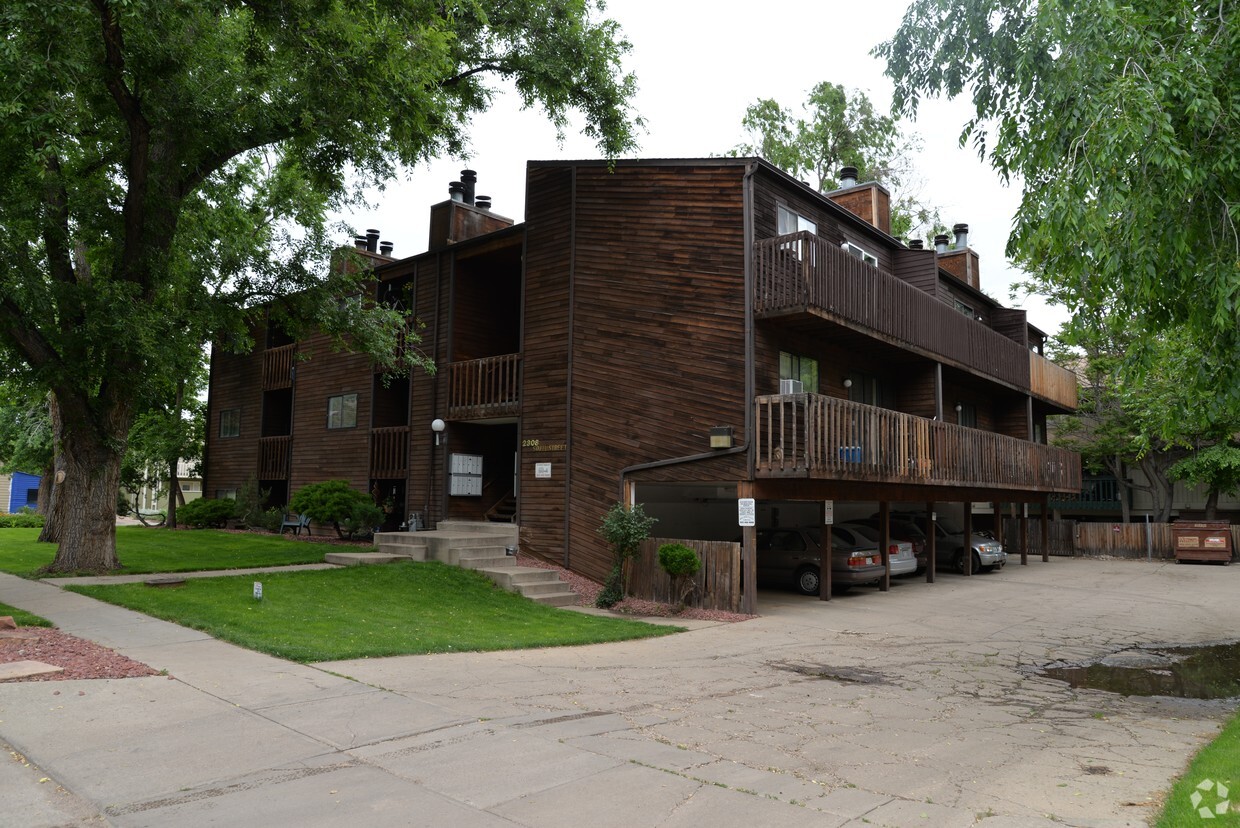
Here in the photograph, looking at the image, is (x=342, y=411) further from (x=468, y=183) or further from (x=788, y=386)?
(x=788, y=386)

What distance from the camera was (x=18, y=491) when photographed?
56531 mm

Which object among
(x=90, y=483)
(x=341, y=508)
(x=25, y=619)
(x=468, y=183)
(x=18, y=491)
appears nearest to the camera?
(x=25, y=619)

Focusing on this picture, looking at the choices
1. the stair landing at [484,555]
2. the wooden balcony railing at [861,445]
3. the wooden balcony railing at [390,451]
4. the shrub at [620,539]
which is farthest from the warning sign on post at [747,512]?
the wooden balcony railing at [390,451]

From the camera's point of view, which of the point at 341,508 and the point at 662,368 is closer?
the point at 662,368

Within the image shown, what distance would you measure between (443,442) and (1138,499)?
34.0 metres

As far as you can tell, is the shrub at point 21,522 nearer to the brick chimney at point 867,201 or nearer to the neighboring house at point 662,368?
the neighboring house at point 662,368

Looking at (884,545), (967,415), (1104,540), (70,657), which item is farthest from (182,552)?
(1104,540)

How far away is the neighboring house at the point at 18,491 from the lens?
2158 inches

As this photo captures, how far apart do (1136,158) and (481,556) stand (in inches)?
515

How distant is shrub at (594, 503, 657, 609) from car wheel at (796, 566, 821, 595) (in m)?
4.87

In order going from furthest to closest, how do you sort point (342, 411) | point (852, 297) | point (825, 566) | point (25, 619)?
point (342, 411) < point (825, 566) < point (852, 297) < point (25, 619)

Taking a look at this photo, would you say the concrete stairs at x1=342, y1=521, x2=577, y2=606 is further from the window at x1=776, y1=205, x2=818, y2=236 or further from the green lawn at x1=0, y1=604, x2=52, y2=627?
the window at x1=776, y1=205, x2=818, y2=236

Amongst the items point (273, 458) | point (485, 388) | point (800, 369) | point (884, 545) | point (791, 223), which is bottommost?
point (884, 545)

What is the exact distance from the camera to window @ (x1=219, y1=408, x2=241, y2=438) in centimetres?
2870
